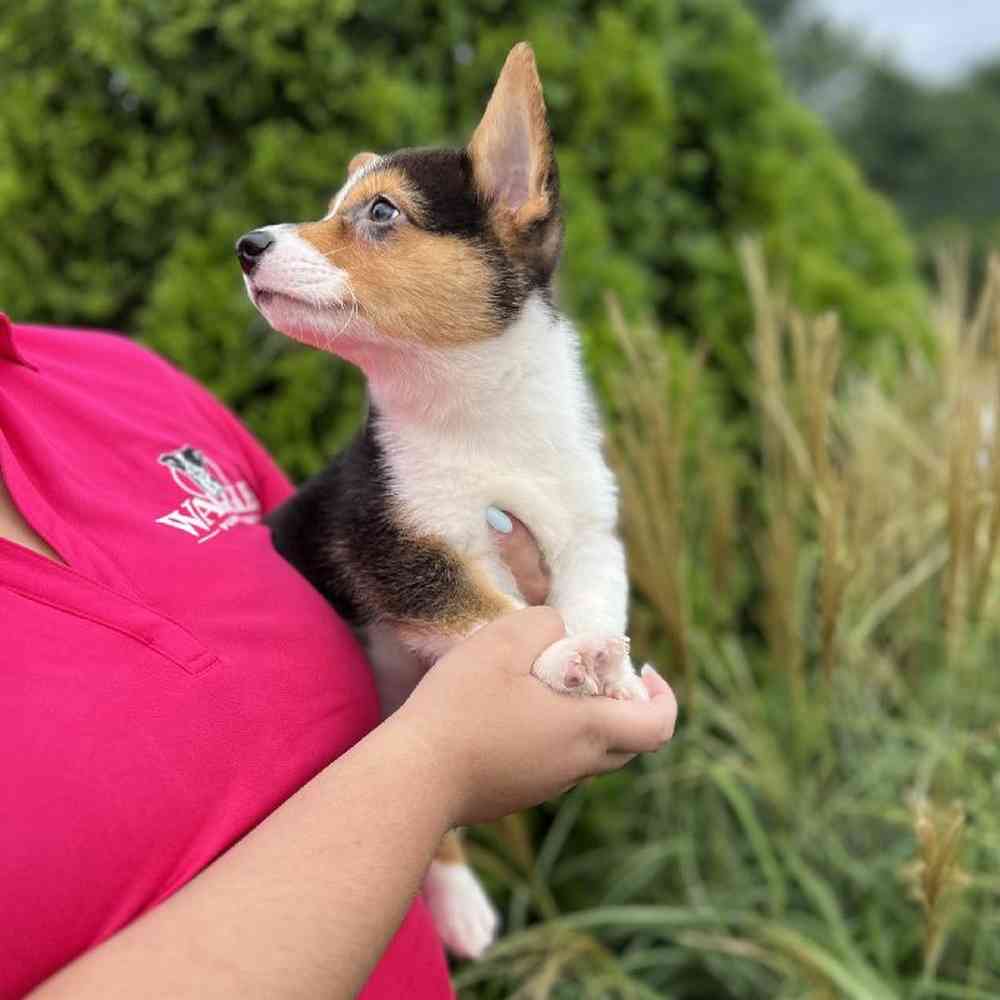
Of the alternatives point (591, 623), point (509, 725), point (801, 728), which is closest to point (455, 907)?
point (591, 623)

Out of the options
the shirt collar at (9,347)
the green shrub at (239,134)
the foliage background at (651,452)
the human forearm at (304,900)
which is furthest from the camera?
the green shrub at (239,134)

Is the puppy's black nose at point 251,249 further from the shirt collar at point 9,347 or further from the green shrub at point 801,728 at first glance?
the green shrub at point 801,728

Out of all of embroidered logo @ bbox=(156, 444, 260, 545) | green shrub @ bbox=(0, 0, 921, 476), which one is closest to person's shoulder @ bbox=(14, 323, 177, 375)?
embroidered logo @ bbox=(156, 444, 260, 545)

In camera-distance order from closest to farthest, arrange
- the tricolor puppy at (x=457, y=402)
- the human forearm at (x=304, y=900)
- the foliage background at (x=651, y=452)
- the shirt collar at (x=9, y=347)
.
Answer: the human forearm at (x=304, y=900) < the shirt collar at (x=9, y=347) < the tricolor puppy at (x=457, y=402) < the foliage background at (x=651, y=452)

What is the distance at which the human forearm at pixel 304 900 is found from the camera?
1093 millimetres

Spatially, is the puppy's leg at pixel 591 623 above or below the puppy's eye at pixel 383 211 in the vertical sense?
below

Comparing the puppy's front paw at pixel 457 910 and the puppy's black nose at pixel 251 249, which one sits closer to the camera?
the puppy's black nose at pixel 251 249

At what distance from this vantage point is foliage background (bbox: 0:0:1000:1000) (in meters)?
2.66

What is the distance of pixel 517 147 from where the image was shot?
1729mm

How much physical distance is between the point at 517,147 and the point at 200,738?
997 millimetres

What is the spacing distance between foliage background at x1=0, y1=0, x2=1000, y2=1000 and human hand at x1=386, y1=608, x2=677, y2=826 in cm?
97

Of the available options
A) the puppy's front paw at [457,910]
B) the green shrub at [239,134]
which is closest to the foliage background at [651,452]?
the green shrub at [239,134]

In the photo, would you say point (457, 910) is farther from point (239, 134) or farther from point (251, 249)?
point (239, 134)

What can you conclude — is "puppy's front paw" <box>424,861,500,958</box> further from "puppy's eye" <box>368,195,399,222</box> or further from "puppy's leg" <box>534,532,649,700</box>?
"puppy's eye" <box>368,195,399,222</box>
